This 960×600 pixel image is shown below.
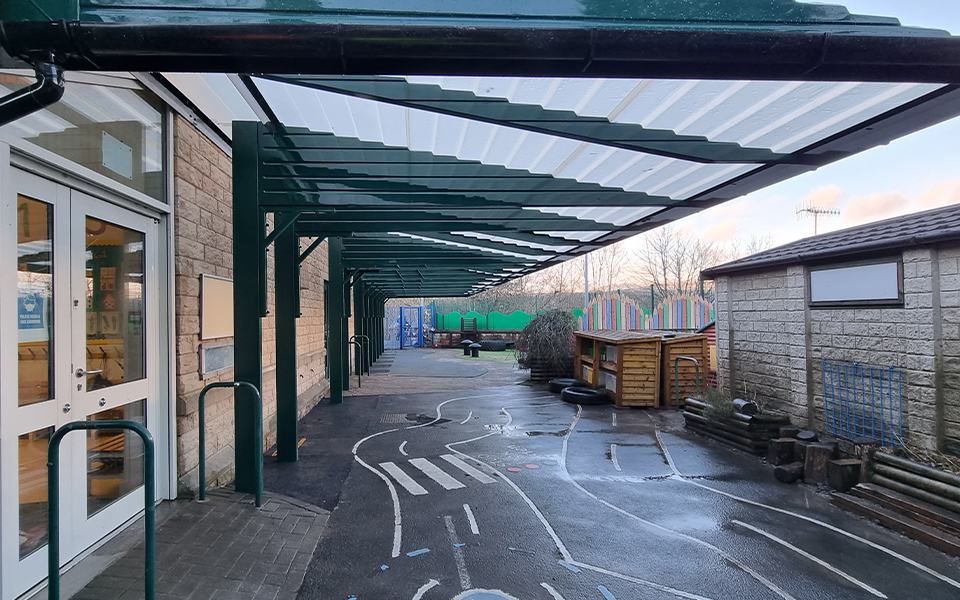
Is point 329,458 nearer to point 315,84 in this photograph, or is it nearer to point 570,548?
point 570,548

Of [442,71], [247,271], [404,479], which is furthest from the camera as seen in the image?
[404,479]

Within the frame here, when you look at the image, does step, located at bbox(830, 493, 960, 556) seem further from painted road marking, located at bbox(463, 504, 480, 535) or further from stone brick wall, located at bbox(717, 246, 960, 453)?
painted road marking, located at bbox(463, 504, 480, 535)

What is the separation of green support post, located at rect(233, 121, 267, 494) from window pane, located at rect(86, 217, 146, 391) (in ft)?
3.23

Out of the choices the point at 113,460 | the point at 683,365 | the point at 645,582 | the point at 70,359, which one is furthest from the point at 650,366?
the point at 70,359

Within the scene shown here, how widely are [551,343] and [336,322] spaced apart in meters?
6.74

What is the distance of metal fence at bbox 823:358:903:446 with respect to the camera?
6336 mm

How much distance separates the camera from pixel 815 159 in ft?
15.6

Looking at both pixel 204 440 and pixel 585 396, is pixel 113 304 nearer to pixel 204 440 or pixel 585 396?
pixel 204 440

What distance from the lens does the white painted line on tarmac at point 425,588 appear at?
11.8ft

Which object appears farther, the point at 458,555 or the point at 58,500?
the point at 458,555

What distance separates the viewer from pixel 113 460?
4227 millimetres

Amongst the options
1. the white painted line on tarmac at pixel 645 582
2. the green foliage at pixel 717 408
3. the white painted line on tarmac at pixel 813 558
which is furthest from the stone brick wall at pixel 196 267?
the green foliage at pixel 717 408

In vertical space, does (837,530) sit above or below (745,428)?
below

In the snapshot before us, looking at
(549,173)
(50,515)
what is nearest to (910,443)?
(549,173)
